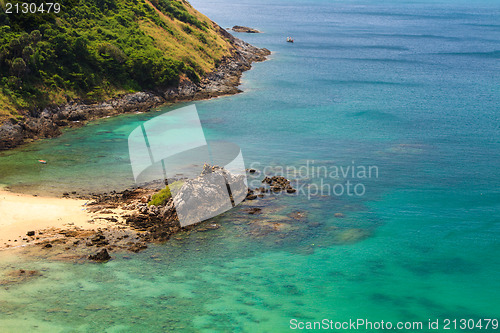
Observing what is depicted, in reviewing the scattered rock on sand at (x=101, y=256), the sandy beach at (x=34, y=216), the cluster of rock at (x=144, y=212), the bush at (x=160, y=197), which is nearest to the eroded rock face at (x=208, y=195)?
the cluster of rock at (x=144, y=212)

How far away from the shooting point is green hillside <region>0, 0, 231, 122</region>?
211 feet

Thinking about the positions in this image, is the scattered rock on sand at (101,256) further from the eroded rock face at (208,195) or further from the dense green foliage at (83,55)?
the dense green foliage at (83,55)

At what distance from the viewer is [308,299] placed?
32156 millimetres

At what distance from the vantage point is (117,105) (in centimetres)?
7444

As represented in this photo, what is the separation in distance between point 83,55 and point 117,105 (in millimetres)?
9276

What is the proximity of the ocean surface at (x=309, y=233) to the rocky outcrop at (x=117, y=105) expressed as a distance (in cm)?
249

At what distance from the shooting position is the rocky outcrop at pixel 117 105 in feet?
197

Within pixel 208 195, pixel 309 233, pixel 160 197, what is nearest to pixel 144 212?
pixel 160 197

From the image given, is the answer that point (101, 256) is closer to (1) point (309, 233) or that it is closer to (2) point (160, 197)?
(2) point (160, 197)

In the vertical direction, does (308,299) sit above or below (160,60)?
below

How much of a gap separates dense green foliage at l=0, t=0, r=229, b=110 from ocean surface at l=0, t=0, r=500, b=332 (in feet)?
22.1

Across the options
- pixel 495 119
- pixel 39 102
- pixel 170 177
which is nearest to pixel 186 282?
pixel 170 177

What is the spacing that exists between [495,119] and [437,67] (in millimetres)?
48218

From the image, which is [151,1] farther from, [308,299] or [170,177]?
[308,299]
